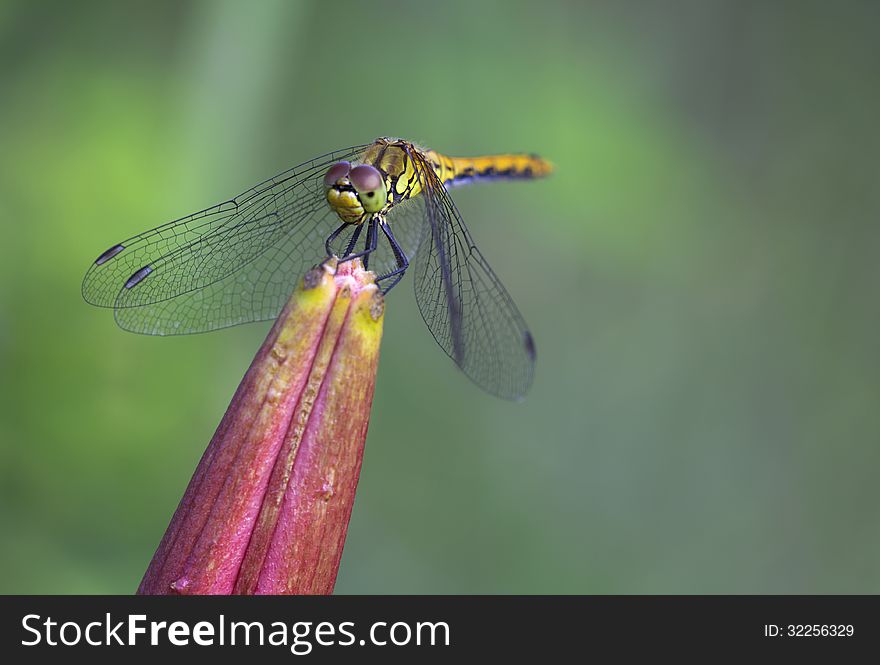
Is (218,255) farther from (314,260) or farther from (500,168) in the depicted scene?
(500,168)

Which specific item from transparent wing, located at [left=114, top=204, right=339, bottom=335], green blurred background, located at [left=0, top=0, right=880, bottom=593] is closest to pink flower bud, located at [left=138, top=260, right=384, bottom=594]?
transparent wing, located at [left=114, top=204, right=339, bottom=335]

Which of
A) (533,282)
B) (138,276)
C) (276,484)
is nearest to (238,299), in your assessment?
(138,276)

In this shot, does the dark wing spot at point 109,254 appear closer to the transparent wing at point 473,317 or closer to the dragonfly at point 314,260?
the dragonfly at point 314,260

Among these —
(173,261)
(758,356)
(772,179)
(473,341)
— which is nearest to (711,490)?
(758,356)

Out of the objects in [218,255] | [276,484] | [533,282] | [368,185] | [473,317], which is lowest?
[276,484]

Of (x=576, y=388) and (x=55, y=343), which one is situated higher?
(x=576, y=388)

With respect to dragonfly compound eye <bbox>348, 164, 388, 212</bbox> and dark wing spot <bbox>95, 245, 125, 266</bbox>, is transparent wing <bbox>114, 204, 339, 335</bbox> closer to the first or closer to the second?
dark wing spot <bbox>95, 245, 125, 266</bbox>

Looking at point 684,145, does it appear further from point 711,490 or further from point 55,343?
point 55,343
